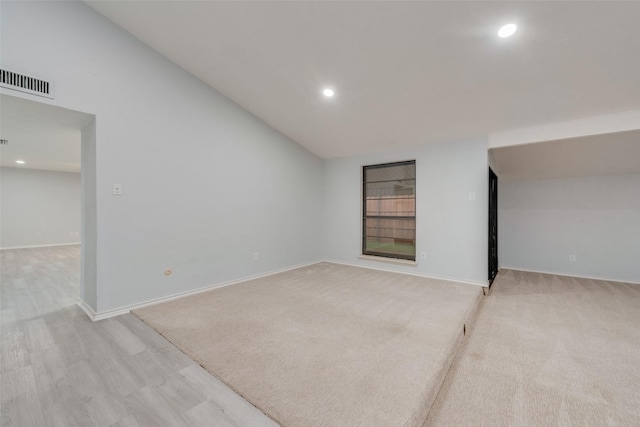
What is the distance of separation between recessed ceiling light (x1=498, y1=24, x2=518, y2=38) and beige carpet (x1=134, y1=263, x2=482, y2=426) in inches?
102

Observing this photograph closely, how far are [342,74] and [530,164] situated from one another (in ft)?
11.9

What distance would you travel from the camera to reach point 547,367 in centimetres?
188

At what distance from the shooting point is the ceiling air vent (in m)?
2.05

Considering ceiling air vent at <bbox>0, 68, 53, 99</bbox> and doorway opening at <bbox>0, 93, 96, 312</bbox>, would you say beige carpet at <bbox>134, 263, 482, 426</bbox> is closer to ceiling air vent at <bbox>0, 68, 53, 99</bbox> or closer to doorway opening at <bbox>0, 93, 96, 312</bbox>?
doorway opening at <bbox>0, 93, 96, 312</bbox>

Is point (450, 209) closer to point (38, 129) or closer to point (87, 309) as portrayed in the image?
point (87, 309)

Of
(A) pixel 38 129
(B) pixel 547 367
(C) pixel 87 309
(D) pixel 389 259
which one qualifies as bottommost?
(B) pixel 547 367

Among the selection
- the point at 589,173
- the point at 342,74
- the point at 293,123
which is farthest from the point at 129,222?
the point at 589,173

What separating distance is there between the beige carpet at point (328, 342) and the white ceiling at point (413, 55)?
2.42m

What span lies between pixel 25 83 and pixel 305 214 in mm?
3790

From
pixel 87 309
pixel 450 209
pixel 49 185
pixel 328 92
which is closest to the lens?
pixel 87 309

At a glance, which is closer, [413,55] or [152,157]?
[413,55]

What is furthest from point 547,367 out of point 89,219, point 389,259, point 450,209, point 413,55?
point 89,219

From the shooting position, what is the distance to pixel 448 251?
12.8ft

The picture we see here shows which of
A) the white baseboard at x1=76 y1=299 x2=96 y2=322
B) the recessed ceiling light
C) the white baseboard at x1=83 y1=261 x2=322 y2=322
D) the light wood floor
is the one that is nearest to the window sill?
the white baseboard at x1=83 y1=261 x2=322 y2=322
